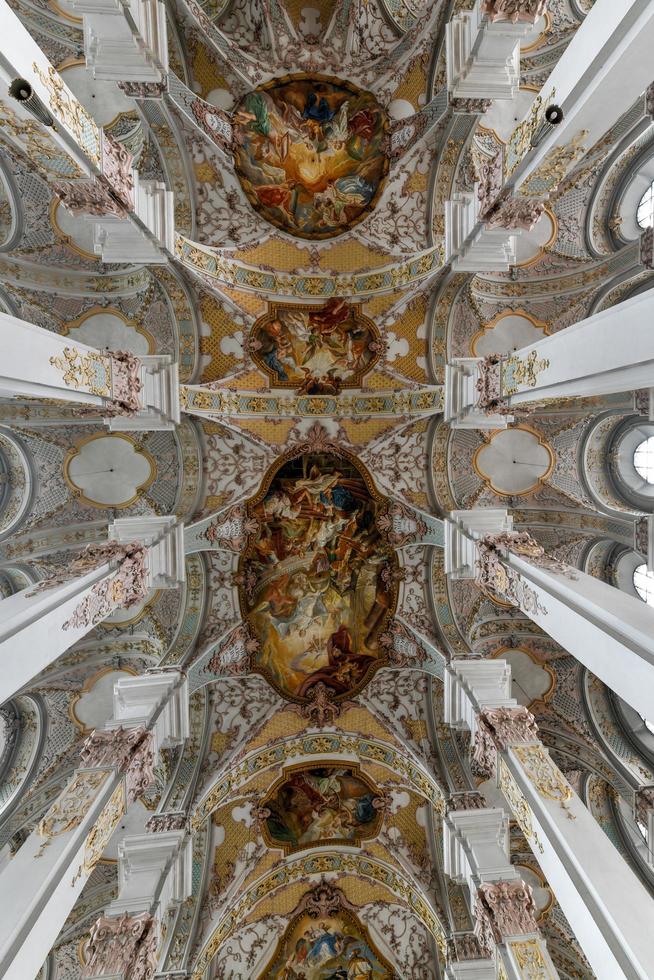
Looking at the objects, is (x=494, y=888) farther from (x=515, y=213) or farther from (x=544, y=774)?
(x=515, y=213)

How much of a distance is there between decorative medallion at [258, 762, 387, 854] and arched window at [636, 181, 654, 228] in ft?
38.8

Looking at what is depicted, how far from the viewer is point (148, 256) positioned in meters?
9.34

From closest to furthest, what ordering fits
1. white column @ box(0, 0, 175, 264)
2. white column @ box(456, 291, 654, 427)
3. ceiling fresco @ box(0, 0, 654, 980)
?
white column @ box(456, 291, 654, 427)
white column @ box(0, 0, 175, 264)
ceiling fresco @ box(0, 0, 654, 980)

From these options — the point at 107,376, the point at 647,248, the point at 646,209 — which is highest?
the point at 646,209

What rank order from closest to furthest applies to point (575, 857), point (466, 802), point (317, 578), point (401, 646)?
1. point (575, 857)
2. point (466, 802)
3. point (401, 646)
4. point (317, 578)

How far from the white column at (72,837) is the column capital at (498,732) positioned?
4768 mm

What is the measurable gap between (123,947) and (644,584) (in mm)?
10360

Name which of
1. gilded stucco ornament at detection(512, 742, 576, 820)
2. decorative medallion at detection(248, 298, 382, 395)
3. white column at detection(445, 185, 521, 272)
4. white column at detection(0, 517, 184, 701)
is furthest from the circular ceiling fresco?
gilded stucco ornament at detection(512, 742, 576, 820)

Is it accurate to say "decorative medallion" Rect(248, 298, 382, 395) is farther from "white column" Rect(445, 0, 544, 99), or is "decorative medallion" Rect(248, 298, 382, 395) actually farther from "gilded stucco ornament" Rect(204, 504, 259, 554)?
"white column" Rect(445, 0, 544, 99)

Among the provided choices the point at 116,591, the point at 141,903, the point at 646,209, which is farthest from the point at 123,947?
the point at 646,209

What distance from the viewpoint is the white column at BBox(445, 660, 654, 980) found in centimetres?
529

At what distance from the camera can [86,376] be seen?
6770mm

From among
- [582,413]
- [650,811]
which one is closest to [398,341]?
[582,413]

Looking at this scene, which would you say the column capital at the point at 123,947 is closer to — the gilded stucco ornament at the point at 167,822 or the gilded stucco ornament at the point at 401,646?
the gilded stucco ornament at the point at 167,822
